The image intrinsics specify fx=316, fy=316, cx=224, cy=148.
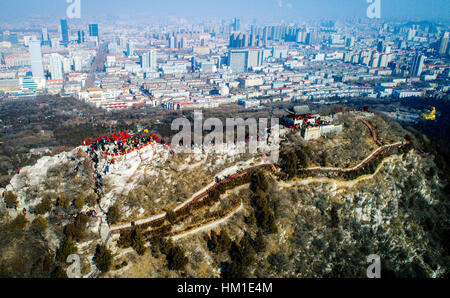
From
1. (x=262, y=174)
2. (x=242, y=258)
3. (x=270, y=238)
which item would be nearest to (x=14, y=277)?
(x=242, y=258)

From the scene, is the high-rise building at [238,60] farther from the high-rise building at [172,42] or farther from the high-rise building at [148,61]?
the high-rise building at [172,42]

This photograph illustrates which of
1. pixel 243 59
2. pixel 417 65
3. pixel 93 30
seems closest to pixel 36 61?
pixel 243 59

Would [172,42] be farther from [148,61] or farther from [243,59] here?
[243,59]

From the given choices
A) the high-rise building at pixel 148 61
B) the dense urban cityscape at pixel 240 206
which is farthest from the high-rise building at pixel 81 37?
the dense urban cityscape at pixel 240 206

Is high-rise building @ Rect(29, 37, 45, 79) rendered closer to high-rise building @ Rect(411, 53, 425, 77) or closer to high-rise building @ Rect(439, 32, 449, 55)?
high-rise building @ Rect(411, 53, 425, 77)

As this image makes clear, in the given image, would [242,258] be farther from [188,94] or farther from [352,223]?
[188,94]

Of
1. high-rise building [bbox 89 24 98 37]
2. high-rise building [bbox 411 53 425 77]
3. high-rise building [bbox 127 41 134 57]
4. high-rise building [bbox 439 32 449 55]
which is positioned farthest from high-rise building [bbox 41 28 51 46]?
high-rise building [bbox 439 32 449 55]
